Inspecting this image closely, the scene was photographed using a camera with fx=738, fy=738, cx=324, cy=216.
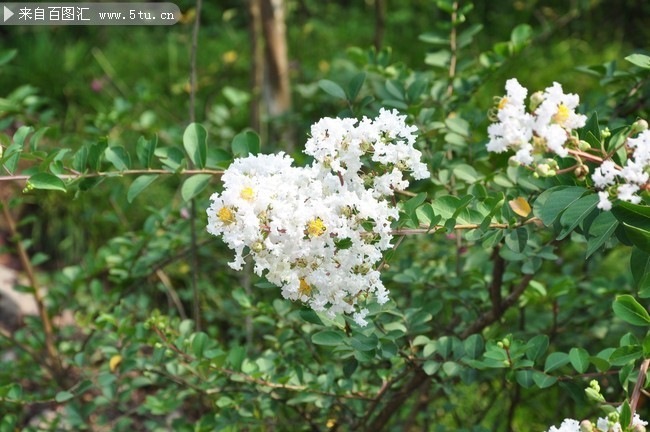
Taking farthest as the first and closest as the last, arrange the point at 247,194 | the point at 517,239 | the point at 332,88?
1. the point at 332,88
2. the point at 517,239
3. the point at 247,194

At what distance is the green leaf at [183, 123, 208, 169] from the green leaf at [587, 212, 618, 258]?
611 millimetres

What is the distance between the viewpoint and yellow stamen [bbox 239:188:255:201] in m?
0.95

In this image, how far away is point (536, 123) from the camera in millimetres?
867

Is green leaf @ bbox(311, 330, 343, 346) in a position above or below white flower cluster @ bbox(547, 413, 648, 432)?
below

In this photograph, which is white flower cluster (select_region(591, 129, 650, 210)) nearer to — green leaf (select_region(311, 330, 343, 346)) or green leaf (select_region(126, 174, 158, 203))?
green leaf (select_region(311, 330, 343, 346))

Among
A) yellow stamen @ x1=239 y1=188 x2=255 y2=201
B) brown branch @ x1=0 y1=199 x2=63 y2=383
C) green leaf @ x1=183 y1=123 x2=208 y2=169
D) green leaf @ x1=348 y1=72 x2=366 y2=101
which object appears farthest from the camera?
brown branch @ x1=0 y1=199 x2=63 y2=383

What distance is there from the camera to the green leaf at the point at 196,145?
1.21m

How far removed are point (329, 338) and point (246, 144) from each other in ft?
1.19

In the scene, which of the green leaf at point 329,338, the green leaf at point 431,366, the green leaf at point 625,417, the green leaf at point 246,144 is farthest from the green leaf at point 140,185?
the green leaf at point 625,417

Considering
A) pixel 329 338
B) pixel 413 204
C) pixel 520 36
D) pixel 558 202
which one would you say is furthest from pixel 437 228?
pixel 520 36

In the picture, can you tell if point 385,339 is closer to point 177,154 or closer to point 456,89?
point 177,154

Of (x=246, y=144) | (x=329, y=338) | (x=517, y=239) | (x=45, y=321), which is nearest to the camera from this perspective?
(x=517, y=239)

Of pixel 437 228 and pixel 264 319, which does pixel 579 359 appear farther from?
pixel 264 319

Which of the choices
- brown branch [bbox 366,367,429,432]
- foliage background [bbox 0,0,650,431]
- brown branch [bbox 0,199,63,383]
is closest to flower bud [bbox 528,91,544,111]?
foliage background [bbox 0,0,650,431]
